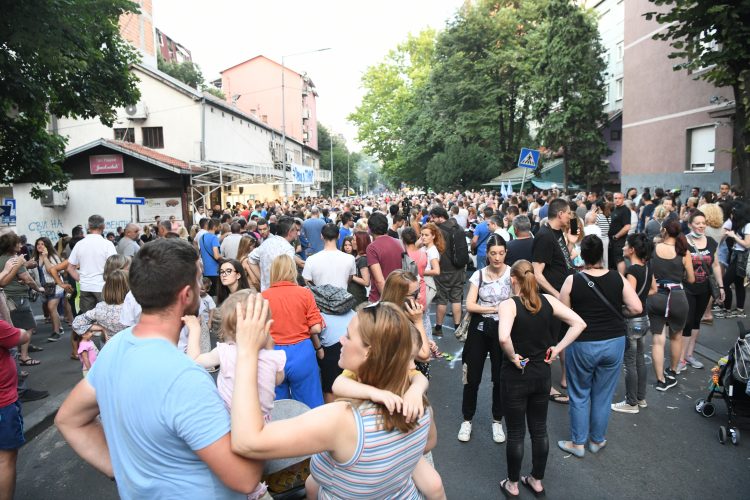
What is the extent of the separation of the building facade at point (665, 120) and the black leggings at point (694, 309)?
40.8 ft

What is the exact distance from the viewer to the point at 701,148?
65.3ft

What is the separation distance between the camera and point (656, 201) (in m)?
12.9

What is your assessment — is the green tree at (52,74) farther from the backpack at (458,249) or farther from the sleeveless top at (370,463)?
the sleeveless top at (370,463)

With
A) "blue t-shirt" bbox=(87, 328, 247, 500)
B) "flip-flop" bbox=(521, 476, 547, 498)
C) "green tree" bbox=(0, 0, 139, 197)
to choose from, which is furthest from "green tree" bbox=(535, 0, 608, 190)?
"blue t-shirt" bbox=(87, 328, 247, 500)

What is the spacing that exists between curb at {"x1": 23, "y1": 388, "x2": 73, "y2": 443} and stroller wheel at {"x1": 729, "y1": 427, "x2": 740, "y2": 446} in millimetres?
6828

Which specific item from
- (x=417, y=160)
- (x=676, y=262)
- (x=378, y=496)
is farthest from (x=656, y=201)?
(x=417, y=160)

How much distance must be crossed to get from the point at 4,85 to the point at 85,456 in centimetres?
814

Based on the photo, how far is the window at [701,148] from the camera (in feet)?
62.7

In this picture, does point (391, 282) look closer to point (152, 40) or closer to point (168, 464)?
point (168, 464)

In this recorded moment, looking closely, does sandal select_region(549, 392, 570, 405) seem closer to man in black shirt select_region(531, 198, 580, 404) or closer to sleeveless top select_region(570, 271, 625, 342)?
man in black shirt select_region(531, 198, 580, 404)

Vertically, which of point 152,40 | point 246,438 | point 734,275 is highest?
point 152,40

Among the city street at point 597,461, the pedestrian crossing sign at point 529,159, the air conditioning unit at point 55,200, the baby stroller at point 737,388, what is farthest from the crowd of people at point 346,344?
the air conditioning unit at point 55,200

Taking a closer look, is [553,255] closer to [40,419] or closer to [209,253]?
[40,419]

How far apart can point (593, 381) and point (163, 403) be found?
12.8 ft
